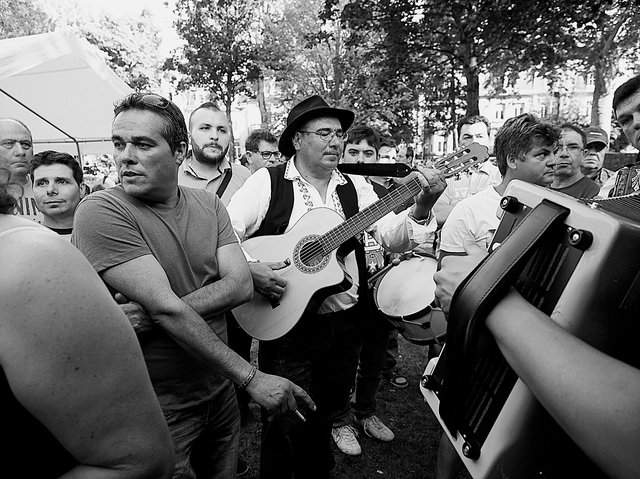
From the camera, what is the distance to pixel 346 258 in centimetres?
278

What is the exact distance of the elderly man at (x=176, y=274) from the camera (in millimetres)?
1584

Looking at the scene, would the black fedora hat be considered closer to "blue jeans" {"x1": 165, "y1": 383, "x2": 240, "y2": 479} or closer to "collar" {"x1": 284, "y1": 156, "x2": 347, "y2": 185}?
"collar" {"x1": 284, "y1": 156, "x2": 347, "y2": 185}

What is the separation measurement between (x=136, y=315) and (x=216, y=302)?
331 mm

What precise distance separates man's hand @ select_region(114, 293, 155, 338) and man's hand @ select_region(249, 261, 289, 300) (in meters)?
0.91

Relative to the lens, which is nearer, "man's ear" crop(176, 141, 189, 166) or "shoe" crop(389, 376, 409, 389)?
"man's ear" crop(176, 141, 189, 166)

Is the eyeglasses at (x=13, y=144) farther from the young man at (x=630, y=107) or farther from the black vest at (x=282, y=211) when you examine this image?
the young man at (x=630, y=107)

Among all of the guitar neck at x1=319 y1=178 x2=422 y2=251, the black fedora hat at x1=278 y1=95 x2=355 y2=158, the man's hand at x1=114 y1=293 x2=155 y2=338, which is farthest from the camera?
the black fedora hat at x1=278 y1=95 x2=355 y2=158

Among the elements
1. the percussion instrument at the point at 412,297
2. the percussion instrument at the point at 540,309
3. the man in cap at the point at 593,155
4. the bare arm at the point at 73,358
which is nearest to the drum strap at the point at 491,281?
the percussion instrument at the point at 540,309

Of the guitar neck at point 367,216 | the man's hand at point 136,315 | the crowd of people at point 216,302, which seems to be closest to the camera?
the crowd of people at point 216,302

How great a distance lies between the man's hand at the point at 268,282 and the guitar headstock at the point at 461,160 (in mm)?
1223

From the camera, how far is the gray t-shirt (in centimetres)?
159

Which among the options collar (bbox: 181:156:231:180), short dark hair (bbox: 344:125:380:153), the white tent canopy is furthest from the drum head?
the white tent canopy

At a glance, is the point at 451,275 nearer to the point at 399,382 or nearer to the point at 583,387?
the point at 583,387

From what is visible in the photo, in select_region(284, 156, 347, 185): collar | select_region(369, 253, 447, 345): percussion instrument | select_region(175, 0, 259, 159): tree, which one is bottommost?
select_region(369, 253, 447, 345): percussion instrument
